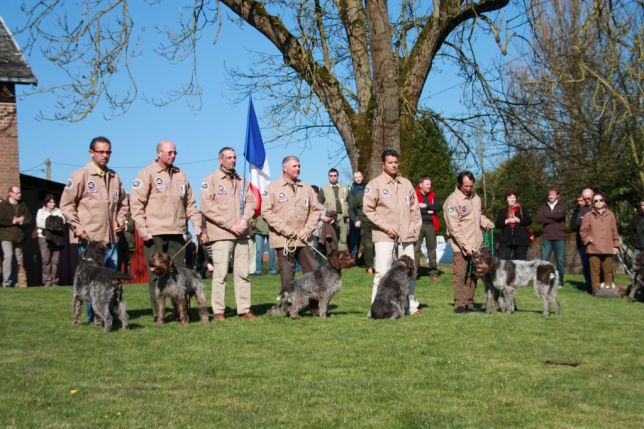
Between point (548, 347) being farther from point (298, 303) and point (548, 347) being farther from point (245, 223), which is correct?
point (245, 223)

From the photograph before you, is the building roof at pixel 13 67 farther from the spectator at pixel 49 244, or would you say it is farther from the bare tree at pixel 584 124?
the bare tree at pixel 584 124

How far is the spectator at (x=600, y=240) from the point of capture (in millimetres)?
15805

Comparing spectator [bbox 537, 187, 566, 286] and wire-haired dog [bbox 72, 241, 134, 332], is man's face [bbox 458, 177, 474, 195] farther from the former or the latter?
spectator [bbox 537, 187, 566, 286]

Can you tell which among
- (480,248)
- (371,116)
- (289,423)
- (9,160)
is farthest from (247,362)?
(9,160)

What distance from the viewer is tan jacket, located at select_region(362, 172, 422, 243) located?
430 inches

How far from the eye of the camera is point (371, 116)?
1677 centimetres

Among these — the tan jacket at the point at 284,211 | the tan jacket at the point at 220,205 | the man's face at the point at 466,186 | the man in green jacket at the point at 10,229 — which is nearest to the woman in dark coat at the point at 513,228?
the man's face at the point at 466,186

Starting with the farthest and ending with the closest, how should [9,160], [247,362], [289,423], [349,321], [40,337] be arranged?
[9,160], [349,321], [40,337], [247,362], [289,423]

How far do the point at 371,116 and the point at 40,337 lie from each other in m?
9.39

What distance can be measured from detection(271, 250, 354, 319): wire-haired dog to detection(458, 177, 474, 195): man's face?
2022mm

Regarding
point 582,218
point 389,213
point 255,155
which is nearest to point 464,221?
point 389,213

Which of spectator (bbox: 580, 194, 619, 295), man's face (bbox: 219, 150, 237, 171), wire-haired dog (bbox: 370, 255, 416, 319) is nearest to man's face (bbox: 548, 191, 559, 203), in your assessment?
spectator (bbox: 580, 194, 619, 295)

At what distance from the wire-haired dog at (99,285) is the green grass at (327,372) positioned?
0.99ft

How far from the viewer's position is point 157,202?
10117 millimetres
